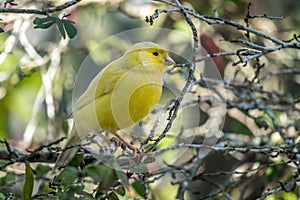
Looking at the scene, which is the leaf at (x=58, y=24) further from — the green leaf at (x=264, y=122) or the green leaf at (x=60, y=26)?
the green leaf at (x=264, y=122)

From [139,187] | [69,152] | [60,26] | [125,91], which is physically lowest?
[139,187]

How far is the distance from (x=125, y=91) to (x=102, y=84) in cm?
7

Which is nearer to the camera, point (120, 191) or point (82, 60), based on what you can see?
point (120, 191)

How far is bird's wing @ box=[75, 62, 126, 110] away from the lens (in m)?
1.92

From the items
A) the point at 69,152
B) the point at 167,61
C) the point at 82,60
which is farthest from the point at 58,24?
the point at 82,60

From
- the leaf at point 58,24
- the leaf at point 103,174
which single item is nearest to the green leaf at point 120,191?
the leaf at point 103,174

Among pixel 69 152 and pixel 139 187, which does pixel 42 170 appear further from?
pixel 139 187

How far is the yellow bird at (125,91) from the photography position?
6.20 ft

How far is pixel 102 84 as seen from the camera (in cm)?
194

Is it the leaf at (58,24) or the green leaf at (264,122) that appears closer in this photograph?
the leaf at (58,24)

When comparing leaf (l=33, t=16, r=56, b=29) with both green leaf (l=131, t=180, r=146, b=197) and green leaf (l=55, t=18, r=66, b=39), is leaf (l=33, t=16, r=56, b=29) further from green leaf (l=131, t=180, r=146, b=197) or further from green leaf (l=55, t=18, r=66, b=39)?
green leaf (l=131, t=180, r=146, b=197)

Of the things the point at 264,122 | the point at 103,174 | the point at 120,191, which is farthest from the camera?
the point at 264,122

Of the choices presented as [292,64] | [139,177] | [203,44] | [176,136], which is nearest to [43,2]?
[203,44]

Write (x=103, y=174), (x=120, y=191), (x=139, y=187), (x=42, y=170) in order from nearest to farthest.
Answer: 1. (x=103, y=174)
2. (x=120, y=191)
3. (x=139, y=187)
4. (x=42, y=170)
